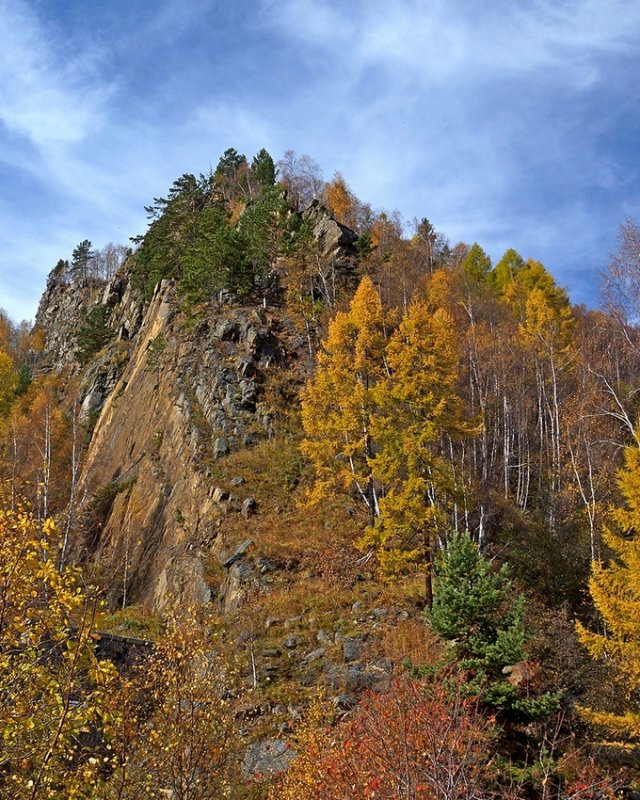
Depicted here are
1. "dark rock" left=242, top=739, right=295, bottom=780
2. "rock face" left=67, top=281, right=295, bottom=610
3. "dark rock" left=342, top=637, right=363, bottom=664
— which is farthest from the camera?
"rock face" left=67, top=281, right=295, bottom=610

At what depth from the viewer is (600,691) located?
14.0 metres

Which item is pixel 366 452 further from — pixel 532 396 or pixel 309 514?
pixel 532 396

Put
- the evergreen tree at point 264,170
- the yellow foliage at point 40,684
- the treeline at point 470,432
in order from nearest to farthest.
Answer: the yellow foliage at point 40,684 → the treeline at point 470,432 → the evergreen tree at point 264,170

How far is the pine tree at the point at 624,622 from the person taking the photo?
12.6 m

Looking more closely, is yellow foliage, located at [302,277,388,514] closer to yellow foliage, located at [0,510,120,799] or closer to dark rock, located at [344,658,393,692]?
dark rock, located at [344,658,393,692]

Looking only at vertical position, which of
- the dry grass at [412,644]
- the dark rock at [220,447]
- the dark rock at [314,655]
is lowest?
the dark rock at [314,655]

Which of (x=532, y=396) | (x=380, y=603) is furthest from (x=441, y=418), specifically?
(x=532, y=396)

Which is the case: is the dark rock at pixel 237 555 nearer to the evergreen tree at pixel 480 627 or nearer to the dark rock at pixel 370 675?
the dark rock at pixel 370 675

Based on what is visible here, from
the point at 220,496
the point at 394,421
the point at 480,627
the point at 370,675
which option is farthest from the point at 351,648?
the point at 220,496

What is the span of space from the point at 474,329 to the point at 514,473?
10.4 m

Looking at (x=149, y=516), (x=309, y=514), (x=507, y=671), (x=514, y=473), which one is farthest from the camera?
(x=514, y=473)

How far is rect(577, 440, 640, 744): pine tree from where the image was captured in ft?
41.5

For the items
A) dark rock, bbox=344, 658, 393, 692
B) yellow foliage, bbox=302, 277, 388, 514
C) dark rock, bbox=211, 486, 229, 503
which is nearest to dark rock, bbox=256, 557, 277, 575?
yellow foliage, bbox=302, 277, 388, 514

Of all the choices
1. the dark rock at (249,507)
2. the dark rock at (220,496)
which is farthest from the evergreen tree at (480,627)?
the dark rock at (220,496)
